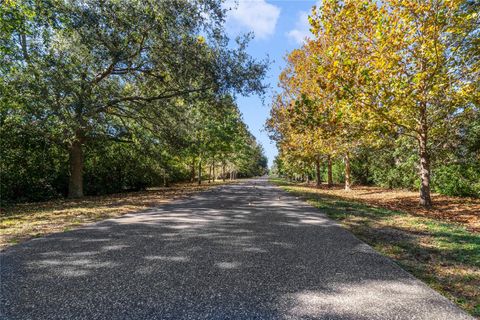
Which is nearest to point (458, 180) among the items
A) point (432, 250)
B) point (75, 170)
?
point (432, 250)

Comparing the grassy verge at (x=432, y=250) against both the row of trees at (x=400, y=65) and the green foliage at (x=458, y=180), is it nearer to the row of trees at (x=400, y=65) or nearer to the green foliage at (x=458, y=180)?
the row of trees at (x=400, y=65)

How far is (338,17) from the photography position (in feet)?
31.6

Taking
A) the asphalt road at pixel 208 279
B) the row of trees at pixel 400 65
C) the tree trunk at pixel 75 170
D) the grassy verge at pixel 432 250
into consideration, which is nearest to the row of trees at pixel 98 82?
the tree trunk at pixel 75 170

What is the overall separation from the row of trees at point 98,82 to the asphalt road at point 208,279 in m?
8.30

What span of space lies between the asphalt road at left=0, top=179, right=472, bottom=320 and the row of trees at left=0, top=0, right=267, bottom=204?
8296 millimetres

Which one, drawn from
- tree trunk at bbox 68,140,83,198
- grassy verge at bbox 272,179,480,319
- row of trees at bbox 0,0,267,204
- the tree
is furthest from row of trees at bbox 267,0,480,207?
tree trunk at bbox 68,140,83,198

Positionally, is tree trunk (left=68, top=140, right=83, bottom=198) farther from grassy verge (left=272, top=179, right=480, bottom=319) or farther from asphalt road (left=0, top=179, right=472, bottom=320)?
grassy verge (left=272, top=179, right=480, bottom=319)

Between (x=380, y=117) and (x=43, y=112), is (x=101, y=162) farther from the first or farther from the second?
(x=380, y=117)

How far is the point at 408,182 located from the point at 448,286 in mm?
18531

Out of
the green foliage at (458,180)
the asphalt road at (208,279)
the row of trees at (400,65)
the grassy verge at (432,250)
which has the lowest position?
Result: the grassy verge at (432,250)

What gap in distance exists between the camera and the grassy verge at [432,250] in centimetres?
357

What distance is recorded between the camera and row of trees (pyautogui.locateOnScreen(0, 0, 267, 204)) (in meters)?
11.3

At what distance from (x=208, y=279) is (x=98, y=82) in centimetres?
1369

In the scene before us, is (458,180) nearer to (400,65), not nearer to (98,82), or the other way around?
(400,65)
